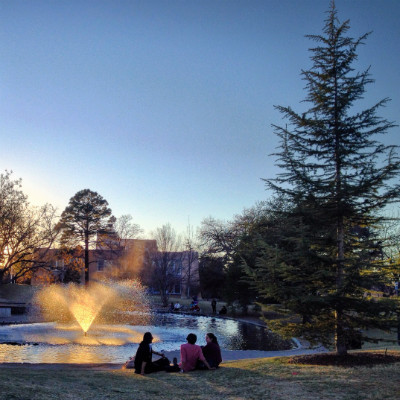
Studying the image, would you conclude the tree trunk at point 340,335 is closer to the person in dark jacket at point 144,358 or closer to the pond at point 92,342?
the person in dark jacket at point 144,358

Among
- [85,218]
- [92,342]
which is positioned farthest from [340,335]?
[85,218]

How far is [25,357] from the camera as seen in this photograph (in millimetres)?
16844

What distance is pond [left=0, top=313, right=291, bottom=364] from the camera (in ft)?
56.6

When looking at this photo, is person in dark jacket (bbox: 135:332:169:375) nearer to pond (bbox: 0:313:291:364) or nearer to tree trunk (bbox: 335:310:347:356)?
pond (bbox: 0:313:291:364)

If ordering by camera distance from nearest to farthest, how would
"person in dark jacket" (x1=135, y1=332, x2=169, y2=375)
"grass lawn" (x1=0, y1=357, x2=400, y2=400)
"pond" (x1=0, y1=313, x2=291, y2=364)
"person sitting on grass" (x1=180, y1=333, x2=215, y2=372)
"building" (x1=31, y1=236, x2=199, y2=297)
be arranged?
"grass lawn" (x1=0, y1=357, x2=400, y2=400) → "person in dark jacket" (x1=135, y1=332, x2=169, y2=375) → "person sitting on grass" (x1=180, y1=333, x2=215, y2=372) → "pond" (x1=0, y1=313, x2=291, y2=364) → "building" (x1=31, y1=236, x2=199, y2=297)

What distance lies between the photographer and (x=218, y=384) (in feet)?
34.4

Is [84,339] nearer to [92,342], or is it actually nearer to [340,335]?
[92,342]

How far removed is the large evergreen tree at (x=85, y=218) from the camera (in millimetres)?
55906

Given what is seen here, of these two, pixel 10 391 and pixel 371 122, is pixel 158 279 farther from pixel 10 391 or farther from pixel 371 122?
pixel 10 391

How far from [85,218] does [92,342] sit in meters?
36.5

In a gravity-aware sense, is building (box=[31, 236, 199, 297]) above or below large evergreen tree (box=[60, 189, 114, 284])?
below

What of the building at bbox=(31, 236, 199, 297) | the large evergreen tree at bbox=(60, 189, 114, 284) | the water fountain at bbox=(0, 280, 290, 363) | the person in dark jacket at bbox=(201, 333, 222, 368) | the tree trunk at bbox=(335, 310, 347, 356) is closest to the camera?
the person in dark jacket at bbox=(201, 333, 222, 368)

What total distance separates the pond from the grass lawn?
216 inches

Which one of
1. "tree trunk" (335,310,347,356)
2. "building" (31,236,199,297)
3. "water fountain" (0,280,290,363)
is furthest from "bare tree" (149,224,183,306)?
"tree trunk" (335,310,347,356)
